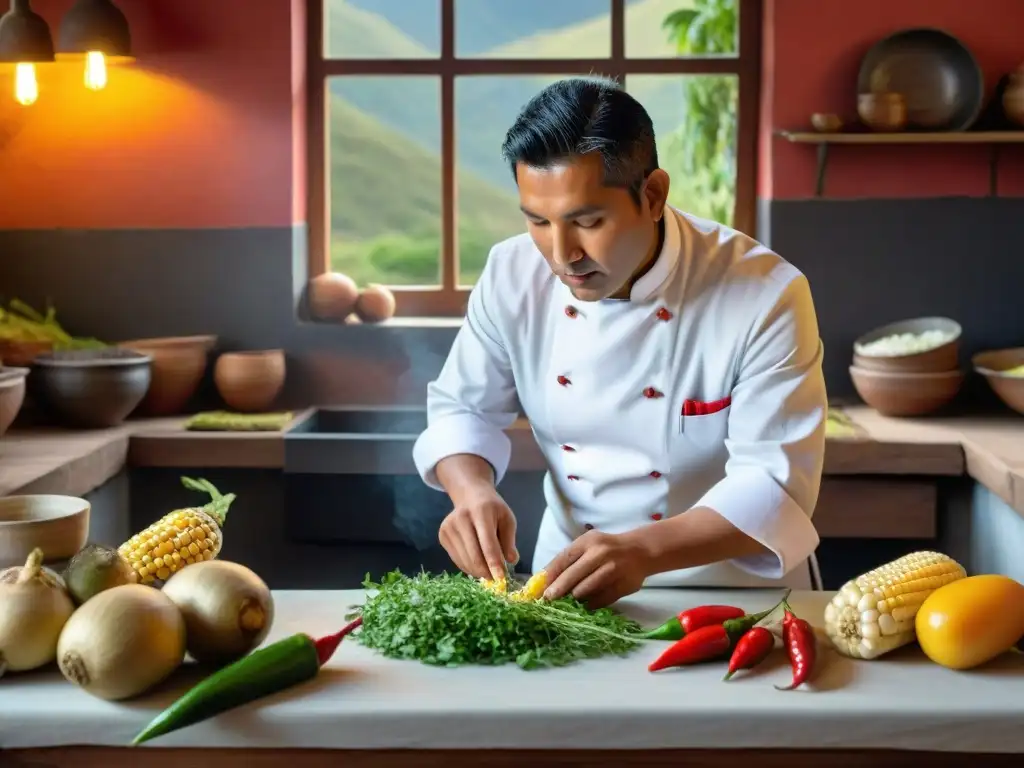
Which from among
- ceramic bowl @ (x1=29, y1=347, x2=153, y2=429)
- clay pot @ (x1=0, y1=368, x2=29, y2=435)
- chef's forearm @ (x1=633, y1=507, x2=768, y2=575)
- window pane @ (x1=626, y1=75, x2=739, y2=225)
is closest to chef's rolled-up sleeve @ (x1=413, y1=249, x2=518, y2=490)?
chef's forearm @ (x1=633, y1=507, x2=768, y2=575)

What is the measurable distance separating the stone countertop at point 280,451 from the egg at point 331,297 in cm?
54

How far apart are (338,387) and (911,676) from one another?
3.17 m

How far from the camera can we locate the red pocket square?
2.46 m

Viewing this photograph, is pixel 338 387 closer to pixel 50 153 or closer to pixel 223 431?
pixel 223 431

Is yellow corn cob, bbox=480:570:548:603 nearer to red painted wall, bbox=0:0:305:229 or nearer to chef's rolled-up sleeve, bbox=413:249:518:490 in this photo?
chef's rolled-up sleeve, bbox=413:249:518:490

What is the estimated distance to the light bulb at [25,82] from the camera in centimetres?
424

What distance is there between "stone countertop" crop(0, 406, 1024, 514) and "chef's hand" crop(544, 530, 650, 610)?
5.53ft

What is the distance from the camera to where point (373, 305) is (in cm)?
475

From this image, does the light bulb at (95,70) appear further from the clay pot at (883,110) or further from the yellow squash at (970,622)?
the yellow squash at (970,622)

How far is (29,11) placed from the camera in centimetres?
410

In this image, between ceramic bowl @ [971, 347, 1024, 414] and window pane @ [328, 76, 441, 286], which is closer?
ceramic bowl @ [971, 347, 1024, 414]

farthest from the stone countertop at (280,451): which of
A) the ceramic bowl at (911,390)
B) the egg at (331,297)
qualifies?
the egg at (331,297)

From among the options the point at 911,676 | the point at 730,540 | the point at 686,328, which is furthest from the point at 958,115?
the point at 911,676

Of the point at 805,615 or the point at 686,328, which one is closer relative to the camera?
the point at 805,615
